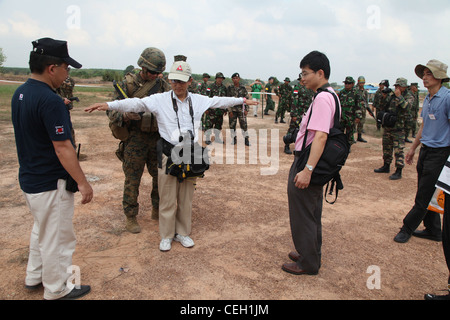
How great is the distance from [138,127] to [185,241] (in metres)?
1.45

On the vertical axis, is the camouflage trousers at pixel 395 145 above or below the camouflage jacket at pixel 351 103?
below

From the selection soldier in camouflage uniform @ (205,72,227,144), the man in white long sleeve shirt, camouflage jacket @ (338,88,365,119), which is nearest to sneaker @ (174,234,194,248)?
the man in white long sleeve shirt

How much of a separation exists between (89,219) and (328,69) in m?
3.49

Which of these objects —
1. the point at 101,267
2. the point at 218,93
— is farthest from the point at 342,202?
the point at 218,93

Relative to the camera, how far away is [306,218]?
120 inches

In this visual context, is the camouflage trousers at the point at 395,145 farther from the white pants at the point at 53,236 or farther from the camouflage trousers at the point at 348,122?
the white pants at the point at 53,236

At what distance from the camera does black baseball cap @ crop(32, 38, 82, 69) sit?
2.40 metres

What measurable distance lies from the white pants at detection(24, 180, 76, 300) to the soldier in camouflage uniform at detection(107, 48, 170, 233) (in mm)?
1264

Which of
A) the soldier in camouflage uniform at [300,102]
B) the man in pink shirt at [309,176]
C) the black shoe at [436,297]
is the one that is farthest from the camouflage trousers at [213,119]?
the black shoe at [436,297]

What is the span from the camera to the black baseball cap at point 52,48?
240 centimetres

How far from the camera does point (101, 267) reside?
326 cm

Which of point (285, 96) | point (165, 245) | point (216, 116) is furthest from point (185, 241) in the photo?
point (285, 96)

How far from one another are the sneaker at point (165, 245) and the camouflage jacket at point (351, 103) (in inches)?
265
